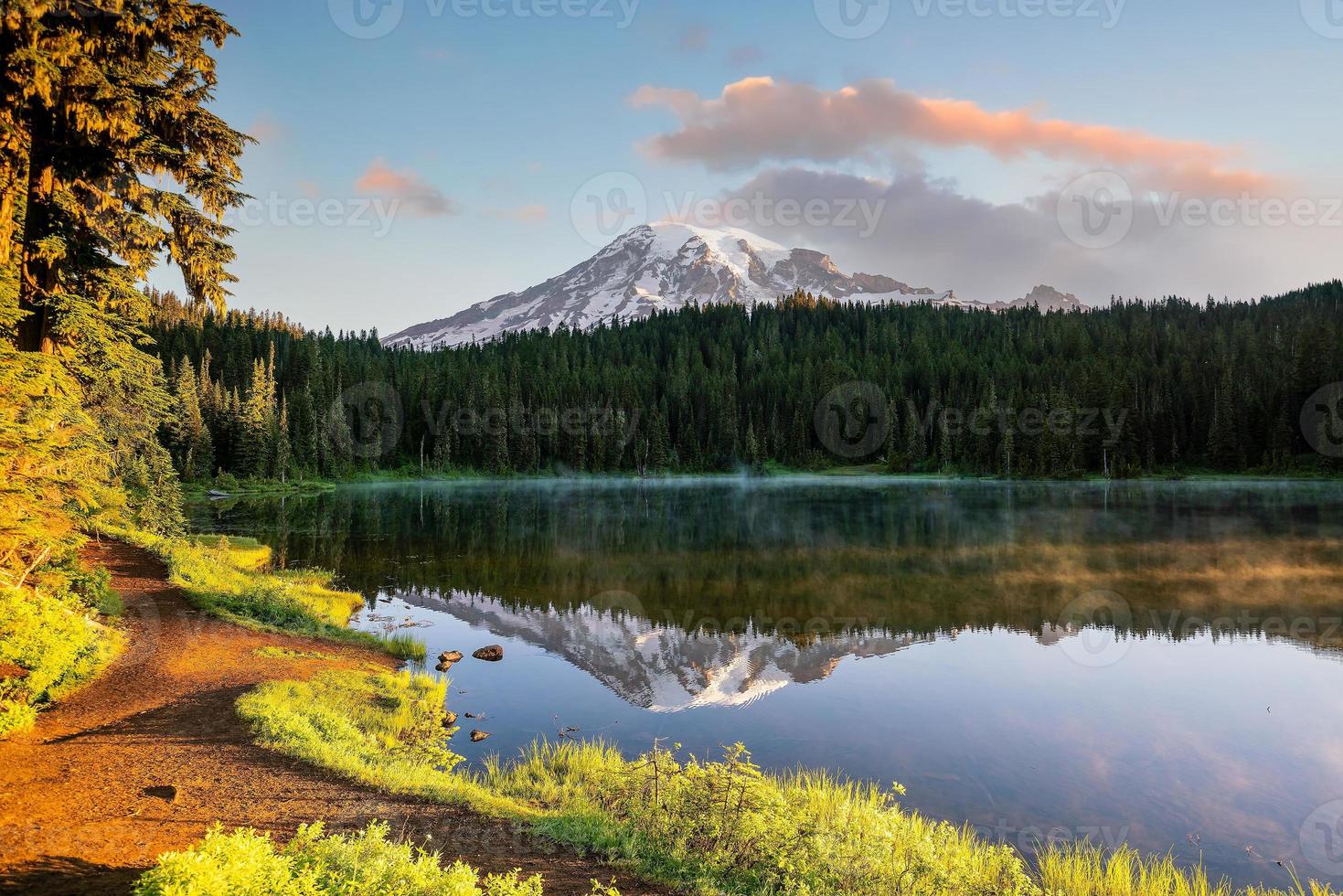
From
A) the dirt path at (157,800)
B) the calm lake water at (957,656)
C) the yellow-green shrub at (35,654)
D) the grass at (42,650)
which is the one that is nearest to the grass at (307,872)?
the dirt path at (157,800)

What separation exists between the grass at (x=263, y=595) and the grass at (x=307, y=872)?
16.2 metres

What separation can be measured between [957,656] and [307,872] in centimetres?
2126

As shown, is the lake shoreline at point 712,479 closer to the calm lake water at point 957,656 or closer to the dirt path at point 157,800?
the calm lake water at point 957,656

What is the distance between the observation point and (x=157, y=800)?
9094 mm

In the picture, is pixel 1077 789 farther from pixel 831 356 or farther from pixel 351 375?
pixel 831 356

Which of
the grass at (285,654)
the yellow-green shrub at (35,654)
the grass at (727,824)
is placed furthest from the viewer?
the grass at (285,654)

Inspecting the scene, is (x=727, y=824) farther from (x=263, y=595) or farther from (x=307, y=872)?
(x=263, y=595)

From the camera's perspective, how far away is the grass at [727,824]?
8578 mm

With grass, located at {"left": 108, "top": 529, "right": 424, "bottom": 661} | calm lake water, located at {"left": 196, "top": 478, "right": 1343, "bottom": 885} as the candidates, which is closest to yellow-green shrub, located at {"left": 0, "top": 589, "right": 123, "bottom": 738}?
grass, located at {"left": 108, "top": 529, "right": 424, "bottom": 661}

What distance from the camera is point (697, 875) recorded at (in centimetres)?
864

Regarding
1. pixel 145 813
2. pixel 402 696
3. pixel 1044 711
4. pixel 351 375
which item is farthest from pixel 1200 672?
pixel 351 375

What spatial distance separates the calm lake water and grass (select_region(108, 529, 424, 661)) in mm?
1787

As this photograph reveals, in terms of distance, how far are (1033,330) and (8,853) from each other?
20551 centimetres

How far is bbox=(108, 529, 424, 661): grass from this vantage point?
22.2 meters
